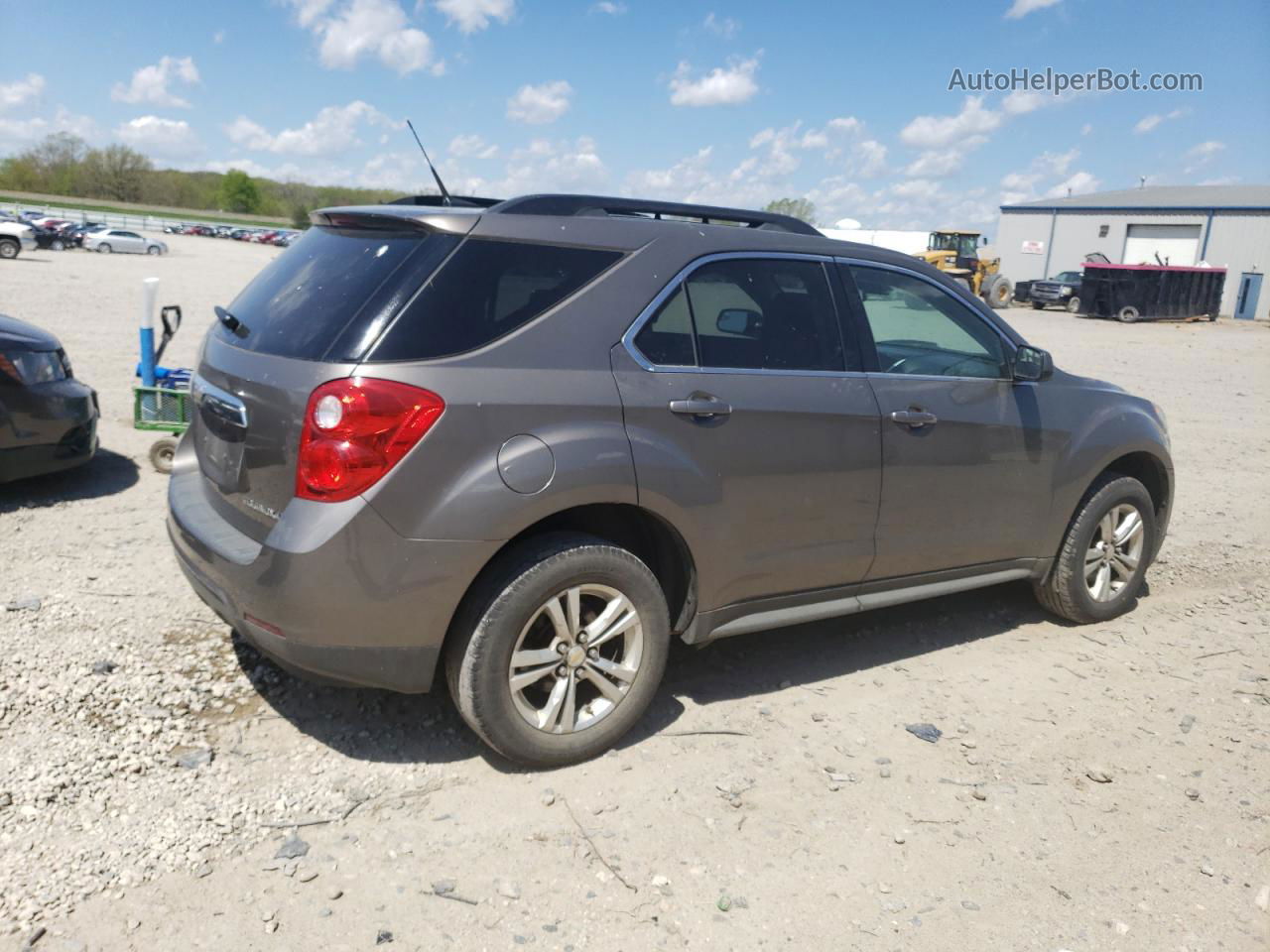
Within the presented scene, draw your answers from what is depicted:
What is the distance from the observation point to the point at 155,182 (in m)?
121

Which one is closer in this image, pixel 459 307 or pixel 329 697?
pixel 459 307

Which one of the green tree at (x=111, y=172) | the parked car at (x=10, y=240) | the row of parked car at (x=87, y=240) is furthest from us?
the green tree at (x=111, y=172)

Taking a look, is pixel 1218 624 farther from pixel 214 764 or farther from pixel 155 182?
pixel 155 182

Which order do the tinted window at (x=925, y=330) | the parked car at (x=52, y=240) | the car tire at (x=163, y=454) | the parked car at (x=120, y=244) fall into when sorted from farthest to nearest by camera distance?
1. the parked car at (x=120, y=244)
2. the parked car at (x=52, y=240)
3. the car tire at (x=163, y=454)
4. the tinted window at (x=925, y=330)

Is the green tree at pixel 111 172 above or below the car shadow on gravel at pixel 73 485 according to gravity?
above

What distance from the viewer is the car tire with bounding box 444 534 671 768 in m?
3.19

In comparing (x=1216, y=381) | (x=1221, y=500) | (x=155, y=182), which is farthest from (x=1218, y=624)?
(x=155, y=182)

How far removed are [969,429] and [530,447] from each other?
6.98 ft

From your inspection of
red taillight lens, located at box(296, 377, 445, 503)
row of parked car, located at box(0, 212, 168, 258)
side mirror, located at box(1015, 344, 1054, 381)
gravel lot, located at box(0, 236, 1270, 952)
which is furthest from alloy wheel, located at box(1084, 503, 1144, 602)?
row of parked car, located at box(0, 212, 168, 258)

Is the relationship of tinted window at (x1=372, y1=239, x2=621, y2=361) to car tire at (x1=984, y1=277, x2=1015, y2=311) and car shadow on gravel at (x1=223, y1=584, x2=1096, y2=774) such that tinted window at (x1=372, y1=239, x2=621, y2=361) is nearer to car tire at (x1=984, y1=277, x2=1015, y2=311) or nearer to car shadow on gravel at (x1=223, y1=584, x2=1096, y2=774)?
car shadow on gravel at (x1=223, y1=584, x2=1096, y2=774)

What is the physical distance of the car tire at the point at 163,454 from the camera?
677 centimetres

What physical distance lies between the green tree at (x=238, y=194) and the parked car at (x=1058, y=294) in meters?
130

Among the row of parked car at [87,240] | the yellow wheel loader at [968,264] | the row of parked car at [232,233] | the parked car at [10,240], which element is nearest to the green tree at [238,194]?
the row of parked car at [232,233]

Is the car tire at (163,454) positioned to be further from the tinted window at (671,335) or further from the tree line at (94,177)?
the tree line at (94,177)
